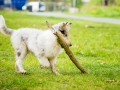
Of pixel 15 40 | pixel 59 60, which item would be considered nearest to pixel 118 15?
pixel 59 60

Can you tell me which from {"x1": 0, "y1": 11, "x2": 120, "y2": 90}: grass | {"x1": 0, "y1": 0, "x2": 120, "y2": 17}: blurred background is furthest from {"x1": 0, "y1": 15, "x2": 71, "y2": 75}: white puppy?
{"x1": 0, "y1": 0, "x2": 120, "y2": 17}: blurred background

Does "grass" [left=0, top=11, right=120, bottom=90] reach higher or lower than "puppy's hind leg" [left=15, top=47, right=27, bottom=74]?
lower

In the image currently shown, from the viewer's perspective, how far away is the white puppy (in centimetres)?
725

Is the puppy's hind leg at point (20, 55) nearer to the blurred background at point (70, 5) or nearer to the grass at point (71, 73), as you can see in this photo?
the grass at point (71, 73)

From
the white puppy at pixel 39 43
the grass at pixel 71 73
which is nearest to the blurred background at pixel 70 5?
the grass at pixel 71 73

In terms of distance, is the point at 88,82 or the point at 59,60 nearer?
the point at 88,82

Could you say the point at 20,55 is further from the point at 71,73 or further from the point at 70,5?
the point at 70,5

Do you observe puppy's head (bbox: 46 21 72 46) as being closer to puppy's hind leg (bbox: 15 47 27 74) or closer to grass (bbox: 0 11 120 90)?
grass (bbox: 0 11 120 90)

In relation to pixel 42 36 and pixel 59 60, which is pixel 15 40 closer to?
pixel 42 36

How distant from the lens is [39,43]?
7445 millimetres

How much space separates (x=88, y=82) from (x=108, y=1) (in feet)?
147

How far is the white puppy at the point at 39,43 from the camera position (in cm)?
725

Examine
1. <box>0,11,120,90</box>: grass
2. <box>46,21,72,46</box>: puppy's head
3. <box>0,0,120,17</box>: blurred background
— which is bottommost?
<box>0,0,120,17</box>: blurred background

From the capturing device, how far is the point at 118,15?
32250 millimetres
